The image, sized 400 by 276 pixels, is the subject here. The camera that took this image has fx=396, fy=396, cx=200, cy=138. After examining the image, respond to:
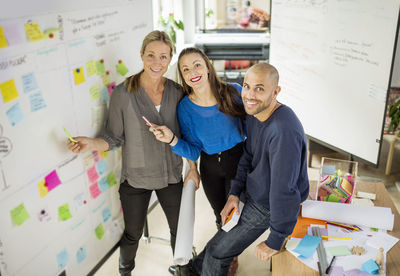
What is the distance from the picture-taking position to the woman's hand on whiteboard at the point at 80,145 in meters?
1.90

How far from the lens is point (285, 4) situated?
132 inches

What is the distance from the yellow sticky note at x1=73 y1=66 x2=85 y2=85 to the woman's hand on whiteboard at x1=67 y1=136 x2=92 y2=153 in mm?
276

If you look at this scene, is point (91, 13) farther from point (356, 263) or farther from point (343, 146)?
point (343, 146)

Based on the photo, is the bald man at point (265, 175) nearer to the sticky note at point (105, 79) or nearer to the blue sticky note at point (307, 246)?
the blue sticky note at point (307, 246)

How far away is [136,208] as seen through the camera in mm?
2230

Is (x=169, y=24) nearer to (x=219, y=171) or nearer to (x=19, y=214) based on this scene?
(x=219, y=171)

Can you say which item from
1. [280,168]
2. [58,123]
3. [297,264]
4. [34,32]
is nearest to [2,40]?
[34,32]

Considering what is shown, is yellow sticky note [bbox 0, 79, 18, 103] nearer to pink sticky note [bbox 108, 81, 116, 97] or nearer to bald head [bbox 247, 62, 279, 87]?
pink sticky note [bbox 108, 81, 116, 97]

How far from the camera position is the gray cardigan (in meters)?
2.04

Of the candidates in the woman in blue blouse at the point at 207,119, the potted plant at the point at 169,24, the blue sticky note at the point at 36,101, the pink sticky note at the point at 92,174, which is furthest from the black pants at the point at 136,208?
the potted plant at the point at 169,24

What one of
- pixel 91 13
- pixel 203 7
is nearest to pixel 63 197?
pixel 91 13

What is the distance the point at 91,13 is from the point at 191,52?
1.73 ft

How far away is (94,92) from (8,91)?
22.3 inches

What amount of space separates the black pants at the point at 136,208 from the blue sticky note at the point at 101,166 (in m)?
0.15
